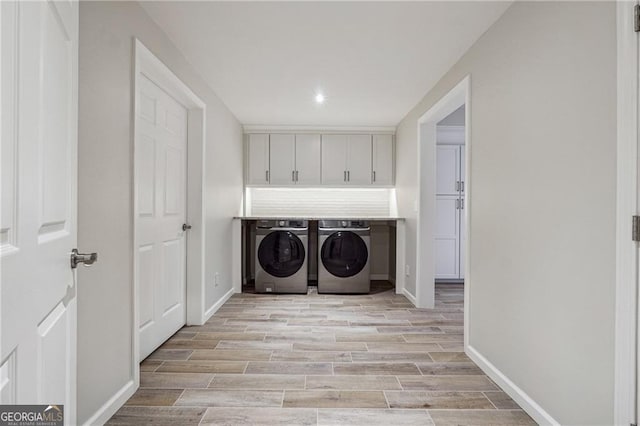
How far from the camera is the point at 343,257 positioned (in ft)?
14.5

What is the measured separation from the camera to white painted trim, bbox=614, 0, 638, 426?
3.98 ft

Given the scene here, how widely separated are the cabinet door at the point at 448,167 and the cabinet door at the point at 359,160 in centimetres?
103

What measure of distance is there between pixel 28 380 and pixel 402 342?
2509 millimetres

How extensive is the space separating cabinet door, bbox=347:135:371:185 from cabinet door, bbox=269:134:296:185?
825 mm

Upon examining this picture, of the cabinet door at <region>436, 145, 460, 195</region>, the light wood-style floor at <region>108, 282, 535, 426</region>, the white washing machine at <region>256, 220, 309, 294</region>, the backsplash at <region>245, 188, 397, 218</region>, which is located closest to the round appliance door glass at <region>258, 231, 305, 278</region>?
the white washing machine at <region>256, 220, 309, 294</region>

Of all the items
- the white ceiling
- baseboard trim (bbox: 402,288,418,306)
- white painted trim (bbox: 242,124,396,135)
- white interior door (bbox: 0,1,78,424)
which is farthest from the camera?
white painted trim (bbox: 242,124,396,135)

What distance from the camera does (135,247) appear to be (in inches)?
75.8

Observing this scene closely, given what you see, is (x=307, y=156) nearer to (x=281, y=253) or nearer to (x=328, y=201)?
(x=328, y=201)

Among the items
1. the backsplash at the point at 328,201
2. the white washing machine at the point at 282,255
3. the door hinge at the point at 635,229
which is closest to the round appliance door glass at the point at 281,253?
the white washing machine at the point at 282,255

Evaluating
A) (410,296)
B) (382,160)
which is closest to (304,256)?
(410,296)

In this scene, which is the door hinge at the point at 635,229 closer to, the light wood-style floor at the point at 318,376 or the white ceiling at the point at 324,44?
the light wood-style floor at the point at 318,376

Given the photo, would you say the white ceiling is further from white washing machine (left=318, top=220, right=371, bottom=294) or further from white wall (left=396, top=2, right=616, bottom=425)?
white washing machine (left=318, top=220, right=371, bottom=294)

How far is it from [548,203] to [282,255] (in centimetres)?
325

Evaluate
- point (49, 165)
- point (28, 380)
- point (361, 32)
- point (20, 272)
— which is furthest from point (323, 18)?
point (28, 380)
